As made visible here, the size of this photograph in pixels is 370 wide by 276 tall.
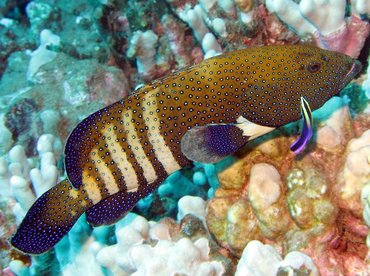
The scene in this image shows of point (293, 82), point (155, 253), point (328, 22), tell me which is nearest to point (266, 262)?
point (155, 253)

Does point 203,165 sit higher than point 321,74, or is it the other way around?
point 321,74

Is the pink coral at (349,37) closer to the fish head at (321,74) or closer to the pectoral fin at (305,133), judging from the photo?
the fish head at (321,74)

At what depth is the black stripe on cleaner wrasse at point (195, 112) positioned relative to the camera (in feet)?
10.6

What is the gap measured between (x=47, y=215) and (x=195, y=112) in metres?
1.51

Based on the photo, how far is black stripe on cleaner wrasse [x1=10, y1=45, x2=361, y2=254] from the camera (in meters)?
3.24

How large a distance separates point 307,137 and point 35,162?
12.1 ft

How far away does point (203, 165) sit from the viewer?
4312mm

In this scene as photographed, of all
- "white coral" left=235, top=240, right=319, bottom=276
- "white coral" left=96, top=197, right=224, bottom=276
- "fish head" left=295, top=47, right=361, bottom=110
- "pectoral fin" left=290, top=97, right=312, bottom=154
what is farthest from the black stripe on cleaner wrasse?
"white coral" left=235, top=240, right=319, bottom=276

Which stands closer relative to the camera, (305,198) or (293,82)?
(305,198)

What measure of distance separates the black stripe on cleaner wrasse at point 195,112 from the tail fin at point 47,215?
0.01 meters

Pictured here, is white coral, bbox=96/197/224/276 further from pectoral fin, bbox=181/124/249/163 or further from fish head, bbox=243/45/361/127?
fish head, bbox=243/45/361/127

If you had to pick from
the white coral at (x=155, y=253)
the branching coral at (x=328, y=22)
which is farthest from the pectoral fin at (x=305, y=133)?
the branching coral at (x=328, y=22)

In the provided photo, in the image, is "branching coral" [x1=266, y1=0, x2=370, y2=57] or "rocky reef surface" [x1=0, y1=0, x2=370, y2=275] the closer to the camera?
"rocky reef surface" [x1=0, y1=0, x2=370, y2=275]

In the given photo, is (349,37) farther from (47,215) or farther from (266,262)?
(47,215)
